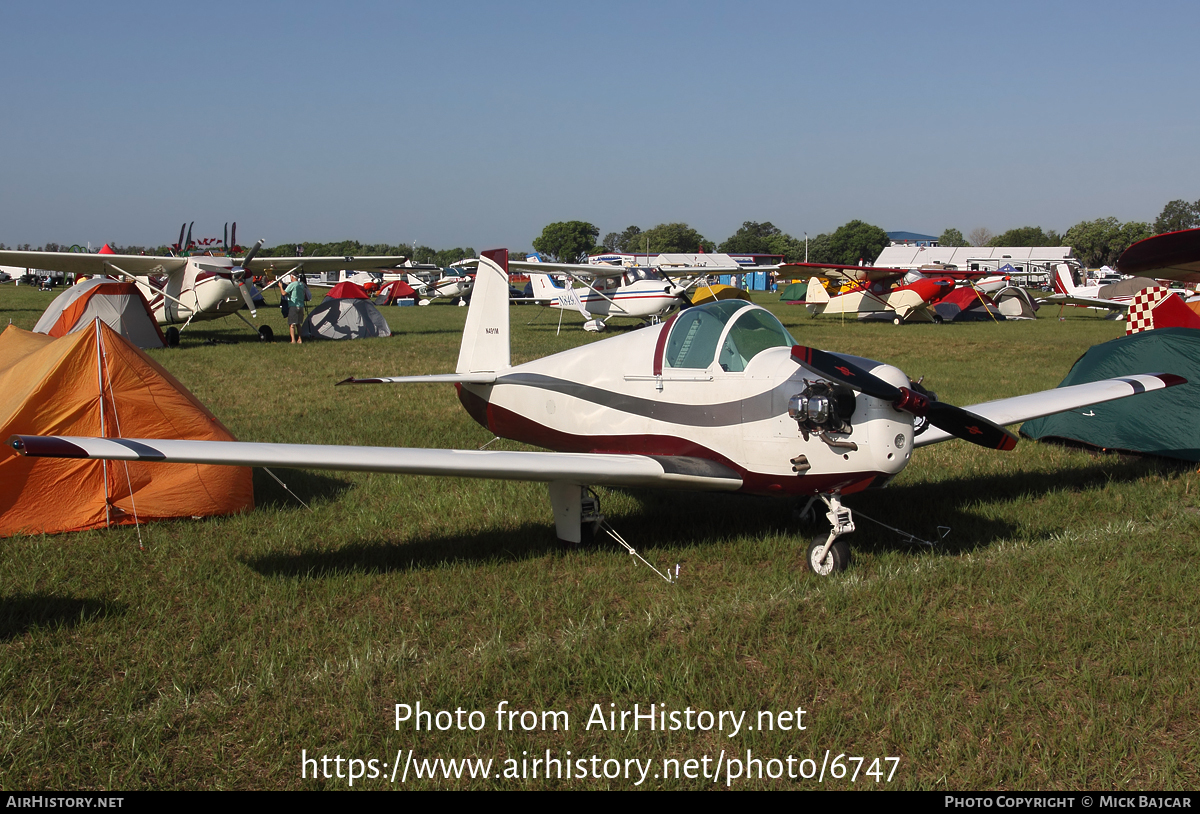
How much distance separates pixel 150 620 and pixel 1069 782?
4.81 meters

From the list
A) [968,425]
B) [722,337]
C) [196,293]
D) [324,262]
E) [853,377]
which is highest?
[324,262]

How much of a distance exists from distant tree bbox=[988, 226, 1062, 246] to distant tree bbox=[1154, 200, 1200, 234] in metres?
14.3

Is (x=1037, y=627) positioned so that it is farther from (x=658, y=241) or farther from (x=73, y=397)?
(x=658, y=241)

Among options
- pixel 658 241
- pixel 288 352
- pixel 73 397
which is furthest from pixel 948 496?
pixel 658 241

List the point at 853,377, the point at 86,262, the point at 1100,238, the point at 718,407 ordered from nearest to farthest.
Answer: the point at 853,377
the point at 718,407
the point at 86,262
the point at 1100,238

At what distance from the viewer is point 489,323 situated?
7.95 m

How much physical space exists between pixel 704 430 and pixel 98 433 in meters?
4.69

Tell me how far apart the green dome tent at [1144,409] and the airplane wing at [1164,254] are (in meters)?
5.30

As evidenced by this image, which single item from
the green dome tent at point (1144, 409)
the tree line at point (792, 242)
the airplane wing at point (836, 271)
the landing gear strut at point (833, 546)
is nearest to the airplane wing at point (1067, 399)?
the green dome tent at point (1144, 409)

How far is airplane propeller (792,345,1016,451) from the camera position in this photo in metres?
4.89

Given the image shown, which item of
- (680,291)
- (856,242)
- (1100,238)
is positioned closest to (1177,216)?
(1100,238)

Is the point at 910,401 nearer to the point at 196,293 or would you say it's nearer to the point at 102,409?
the point at 102,409

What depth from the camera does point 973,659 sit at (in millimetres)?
4191

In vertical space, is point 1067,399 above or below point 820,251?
below
